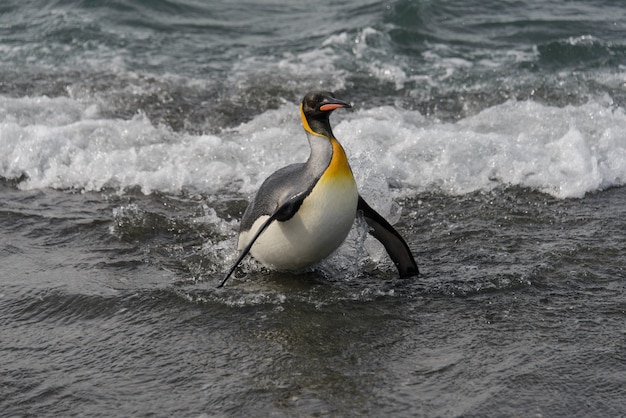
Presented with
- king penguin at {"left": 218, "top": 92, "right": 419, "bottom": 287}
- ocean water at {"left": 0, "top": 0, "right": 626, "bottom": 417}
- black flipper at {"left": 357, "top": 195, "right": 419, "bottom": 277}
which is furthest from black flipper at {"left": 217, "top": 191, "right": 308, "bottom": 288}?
black flipper at {"left": 357, "top": 195, "right": 419, "bottom": 277}

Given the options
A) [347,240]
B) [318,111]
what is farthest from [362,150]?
[318,111]

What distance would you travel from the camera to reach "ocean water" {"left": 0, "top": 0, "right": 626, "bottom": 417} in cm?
382

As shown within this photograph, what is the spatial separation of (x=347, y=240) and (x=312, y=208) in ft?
2.39

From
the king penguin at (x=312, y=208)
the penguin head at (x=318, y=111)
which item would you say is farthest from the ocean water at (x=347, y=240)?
the penguin head at (x=318, y=111)

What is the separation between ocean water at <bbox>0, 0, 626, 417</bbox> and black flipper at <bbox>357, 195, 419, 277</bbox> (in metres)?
0.09

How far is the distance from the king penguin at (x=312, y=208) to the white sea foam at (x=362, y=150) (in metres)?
1.34

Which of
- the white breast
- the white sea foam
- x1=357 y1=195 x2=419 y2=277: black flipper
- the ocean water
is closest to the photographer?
the ocean water

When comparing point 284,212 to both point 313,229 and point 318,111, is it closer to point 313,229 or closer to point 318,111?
point 313,229

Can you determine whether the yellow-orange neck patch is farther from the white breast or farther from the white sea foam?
the white sea foam

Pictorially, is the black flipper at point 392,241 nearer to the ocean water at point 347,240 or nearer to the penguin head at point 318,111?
the ocean water at point 347,240

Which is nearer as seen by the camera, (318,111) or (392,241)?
(318,111)

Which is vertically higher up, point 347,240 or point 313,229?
point 313,229

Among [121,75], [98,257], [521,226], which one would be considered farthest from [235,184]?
[121,75]

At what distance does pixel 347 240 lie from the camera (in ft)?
17.4
